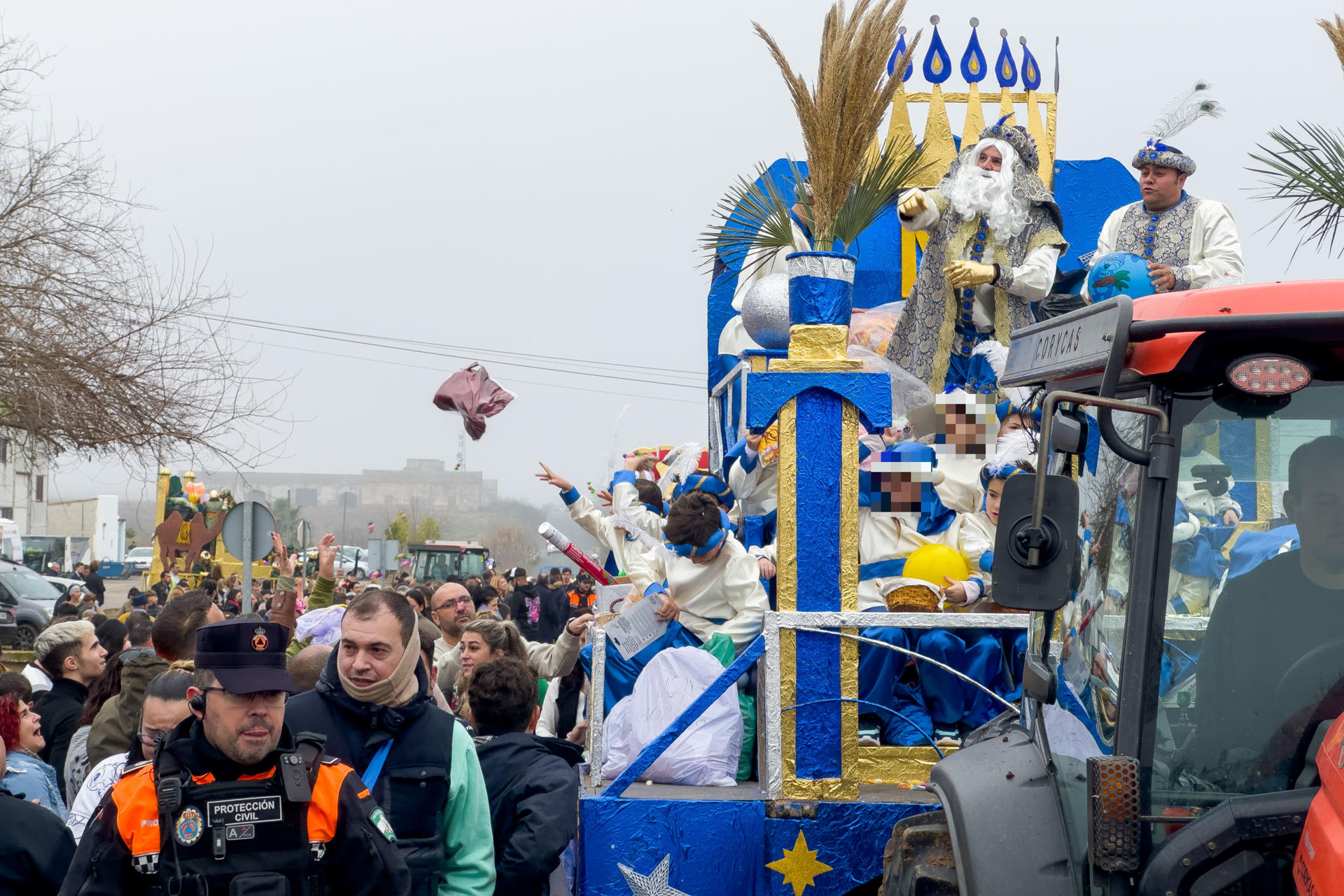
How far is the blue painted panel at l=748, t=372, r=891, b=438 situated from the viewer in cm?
543

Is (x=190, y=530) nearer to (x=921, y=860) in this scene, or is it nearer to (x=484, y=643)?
(x=484, y=643)

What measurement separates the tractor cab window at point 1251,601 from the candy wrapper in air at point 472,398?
25.1 ft

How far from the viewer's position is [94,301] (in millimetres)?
13328

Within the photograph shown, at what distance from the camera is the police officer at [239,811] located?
9.68 feet

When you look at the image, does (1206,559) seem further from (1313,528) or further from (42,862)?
(42,862)

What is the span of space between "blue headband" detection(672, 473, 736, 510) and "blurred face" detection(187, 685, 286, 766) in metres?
3.96

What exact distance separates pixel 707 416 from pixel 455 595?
99.5 inches

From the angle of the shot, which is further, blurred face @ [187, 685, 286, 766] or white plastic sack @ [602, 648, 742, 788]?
white plastic sack @ [602, 648, 742, 788]

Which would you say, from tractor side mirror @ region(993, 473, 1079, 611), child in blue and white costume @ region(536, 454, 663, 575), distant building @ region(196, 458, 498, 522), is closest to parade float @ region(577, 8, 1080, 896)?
tractor side mirror @ region(993, 473, 1079, 611)

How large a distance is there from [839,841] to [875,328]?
14.9 ft

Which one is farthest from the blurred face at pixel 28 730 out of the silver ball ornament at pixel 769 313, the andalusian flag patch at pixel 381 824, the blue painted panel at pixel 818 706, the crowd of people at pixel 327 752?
the silver ball ornament at pixel 769 313

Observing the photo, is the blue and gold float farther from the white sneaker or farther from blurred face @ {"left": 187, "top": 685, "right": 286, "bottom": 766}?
blurred face @ {"left": 187, "top": 685, "right": 286, "bottom": 766}

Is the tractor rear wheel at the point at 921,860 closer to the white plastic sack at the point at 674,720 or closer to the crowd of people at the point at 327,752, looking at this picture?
the crowd of people at the point at 327,752

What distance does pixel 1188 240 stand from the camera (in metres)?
6.90
